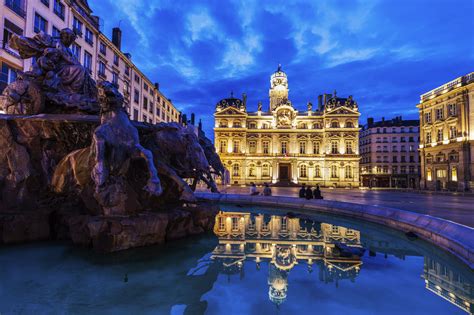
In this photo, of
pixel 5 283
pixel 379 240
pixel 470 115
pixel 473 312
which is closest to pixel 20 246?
pixel 5 283

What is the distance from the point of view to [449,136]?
34.5m

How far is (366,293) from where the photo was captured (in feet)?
12.1

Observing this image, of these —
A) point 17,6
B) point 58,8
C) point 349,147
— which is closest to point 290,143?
point 349,147

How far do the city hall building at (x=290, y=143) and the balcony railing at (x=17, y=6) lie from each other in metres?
34.2

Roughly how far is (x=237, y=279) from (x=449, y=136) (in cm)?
4131

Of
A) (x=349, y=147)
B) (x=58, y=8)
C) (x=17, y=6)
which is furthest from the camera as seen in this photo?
(x=349, y=147)

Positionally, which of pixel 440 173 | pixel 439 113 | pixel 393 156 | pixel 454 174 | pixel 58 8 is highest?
pixel 58 8

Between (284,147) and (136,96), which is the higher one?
(136,96)

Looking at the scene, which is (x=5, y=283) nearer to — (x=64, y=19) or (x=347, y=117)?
(x=64, y=19)

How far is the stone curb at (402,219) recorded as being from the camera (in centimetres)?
511

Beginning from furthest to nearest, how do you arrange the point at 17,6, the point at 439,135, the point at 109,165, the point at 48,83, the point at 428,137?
1. the point at 428,137
2. the point at 439,135
3. the point at 17,6
4. the point at 48,83
5. the point at 109,165

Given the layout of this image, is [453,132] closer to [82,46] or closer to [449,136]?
[449,136]

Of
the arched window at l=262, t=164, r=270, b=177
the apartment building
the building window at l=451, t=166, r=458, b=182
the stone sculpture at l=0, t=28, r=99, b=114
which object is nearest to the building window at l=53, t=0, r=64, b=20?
the apartment building

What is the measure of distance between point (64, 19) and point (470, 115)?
43429mm
